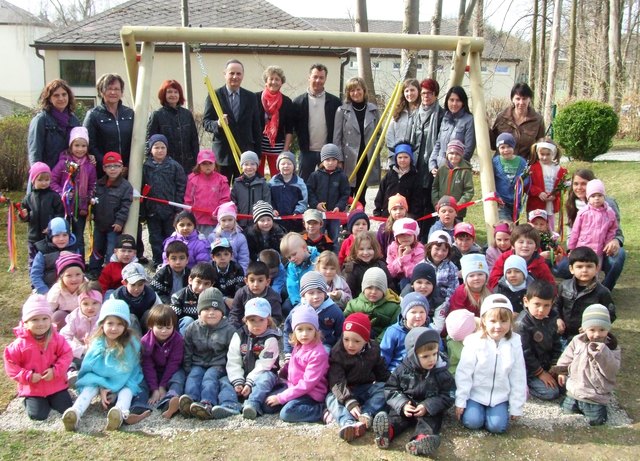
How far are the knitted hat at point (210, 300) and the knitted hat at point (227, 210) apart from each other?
1.33 m

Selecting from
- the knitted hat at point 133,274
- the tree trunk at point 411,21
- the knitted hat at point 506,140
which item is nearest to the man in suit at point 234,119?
the knitted hat at point 133,274

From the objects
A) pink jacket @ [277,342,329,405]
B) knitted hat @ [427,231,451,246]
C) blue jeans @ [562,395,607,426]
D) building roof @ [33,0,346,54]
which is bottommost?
blue jeans @ [562,395,607,426]

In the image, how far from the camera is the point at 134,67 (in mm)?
6785

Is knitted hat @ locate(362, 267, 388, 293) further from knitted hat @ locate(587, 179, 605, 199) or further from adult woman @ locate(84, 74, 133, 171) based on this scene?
adult woman @ locate(84, 74, 133, 171)

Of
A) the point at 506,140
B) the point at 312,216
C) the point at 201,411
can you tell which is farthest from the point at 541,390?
the point at 506,140

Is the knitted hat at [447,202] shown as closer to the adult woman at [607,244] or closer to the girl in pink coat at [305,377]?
the adult woman at [607,244]

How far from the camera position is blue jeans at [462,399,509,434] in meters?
4.11

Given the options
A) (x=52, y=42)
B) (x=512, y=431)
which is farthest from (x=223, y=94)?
(x=52, y=42)

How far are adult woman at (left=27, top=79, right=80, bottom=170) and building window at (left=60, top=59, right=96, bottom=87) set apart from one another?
18.6 m

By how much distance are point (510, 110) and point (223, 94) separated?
119 inches

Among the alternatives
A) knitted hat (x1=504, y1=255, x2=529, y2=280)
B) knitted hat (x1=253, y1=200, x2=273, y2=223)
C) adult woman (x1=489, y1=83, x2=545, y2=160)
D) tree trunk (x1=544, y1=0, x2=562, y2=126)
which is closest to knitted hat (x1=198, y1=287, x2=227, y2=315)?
knitted hat (x1=253, y1=200, x2=273, y2=223)

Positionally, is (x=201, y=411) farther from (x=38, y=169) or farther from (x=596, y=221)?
(x=596, y=221)

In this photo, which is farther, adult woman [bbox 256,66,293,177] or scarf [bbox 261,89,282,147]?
scarf [bbox 261,89,282,147]

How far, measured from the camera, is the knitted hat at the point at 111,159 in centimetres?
627
